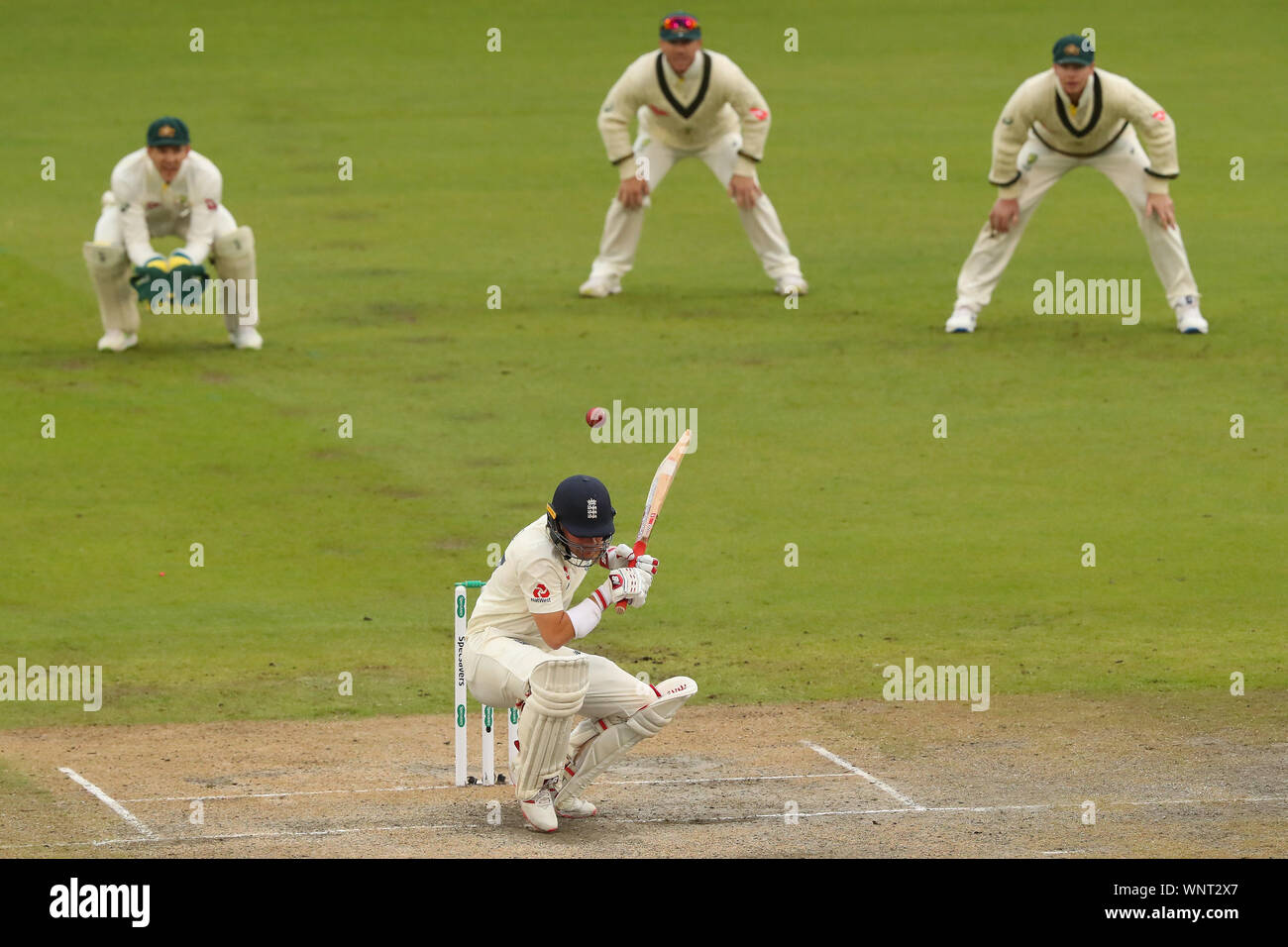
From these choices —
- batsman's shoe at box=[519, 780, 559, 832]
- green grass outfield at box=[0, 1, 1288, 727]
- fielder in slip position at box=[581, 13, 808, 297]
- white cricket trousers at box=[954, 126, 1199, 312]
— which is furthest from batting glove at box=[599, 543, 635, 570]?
fielder in slip position at box=[581, 13, 808, 297]

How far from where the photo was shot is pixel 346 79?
34188 mm

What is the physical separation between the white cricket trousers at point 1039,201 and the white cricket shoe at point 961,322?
6 cm

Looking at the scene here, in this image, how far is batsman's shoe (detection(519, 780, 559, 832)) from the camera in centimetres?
1029

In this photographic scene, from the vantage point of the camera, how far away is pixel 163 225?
795 inches

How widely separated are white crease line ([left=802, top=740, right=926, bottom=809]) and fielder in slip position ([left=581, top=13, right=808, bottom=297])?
34.3 ft

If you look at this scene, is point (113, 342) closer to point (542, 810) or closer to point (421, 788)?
point (421, 788)

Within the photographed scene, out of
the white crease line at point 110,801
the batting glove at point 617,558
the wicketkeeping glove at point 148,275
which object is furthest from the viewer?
the wicketkeeping glove at point 148,275

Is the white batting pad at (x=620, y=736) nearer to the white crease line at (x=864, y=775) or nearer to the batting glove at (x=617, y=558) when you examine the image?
the batting glove at (x=617, y=558)

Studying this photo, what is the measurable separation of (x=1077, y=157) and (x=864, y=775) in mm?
10388

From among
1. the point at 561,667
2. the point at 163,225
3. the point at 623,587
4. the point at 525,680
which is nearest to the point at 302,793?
the point at 525,680

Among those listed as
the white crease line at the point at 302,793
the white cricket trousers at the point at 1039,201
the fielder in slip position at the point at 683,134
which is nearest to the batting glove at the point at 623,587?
the white crease line at the point at 302,793

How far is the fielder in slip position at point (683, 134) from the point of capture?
21.2 metres

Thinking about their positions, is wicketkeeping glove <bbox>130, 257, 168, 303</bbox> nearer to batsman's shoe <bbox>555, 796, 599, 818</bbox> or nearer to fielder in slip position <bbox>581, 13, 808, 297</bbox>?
fielder in slip position <bbox>581, 13, 808, 297</bbox>

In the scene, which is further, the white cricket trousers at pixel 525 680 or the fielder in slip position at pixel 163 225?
the fielder in slip position at pixel 163 225
